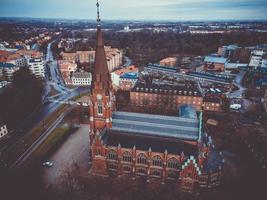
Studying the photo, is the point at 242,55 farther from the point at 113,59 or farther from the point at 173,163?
the point at 173,163

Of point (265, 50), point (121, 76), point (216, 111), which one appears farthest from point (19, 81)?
point (265, 50)

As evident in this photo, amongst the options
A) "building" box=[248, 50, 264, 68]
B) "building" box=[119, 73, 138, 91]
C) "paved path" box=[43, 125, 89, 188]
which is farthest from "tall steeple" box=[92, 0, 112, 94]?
"building" box=[248, 50, 264, 68]

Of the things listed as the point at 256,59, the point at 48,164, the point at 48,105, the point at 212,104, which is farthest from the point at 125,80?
the point at 256,59

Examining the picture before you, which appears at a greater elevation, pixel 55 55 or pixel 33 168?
pixel 55 55

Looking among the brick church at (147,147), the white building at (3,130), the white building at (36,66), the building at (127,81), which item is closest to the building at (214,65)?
the building at (127,81)

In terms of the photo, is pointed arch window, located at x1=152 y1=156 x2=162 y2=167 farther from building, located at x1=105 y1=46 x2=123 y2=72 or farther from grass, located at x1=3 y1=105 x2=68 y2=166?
building, located at x1=105 y1=46 x2=123 y2=72

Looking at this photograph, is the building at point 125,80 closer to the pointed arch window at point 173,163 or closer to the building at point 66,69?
the building at point 66,69

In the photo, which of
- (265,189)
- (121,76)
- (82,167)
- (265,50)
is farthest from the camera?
(265,50)

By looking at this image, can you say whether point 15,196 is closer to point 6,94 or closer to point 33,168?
point 33,168

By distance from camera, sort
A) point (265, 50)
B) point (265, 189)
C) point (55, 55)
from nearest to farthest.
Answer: point (265, 189)
point (265, 50)
point (55, 55)
